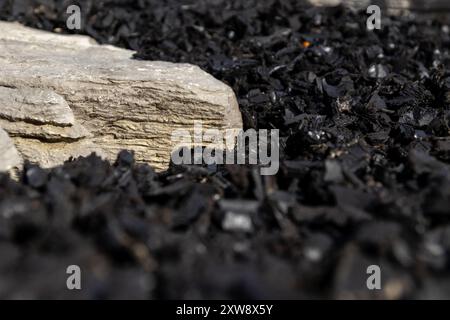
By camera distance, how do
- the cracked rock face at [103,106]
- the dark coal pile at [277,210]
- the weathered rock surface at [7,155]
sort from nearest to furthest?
the dark coal pile at [277,210] < the weathered rock surface at [7,155] < the cracked rock face at [103,106]

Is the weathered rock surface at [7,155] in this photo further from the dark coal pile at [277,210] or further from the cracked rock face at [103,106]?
the cracked rock face at [103,106]

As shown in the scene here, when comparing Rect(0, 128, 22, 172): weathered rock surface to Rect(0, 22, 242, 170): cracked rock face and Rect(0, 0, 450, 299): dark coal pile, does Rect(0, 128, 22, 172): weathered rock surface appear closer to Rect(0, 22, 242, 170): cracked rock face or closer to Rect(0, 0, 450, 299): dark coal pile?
Rect(0, 0, 450, 299): dark coal pile

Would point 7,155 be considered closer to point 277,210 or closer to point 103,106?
point 103,106

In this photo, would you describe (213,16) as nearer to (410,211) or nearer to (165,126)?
(165,126)

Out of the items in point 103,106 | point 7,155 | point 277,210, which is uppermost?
point 103,106

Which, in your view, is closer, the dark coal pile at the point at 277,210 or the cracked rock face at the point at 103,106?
the dark coal pile at the point at 277,210

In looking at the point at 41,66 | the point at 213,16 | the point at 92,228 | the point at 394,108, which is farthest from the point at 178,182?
the point at 213,16

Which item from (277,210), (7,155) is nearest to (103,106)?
(7,155)

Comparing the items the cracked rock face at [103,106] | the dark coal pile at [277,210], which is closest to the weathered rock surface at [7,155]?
the dark coal pile at [277,210]
